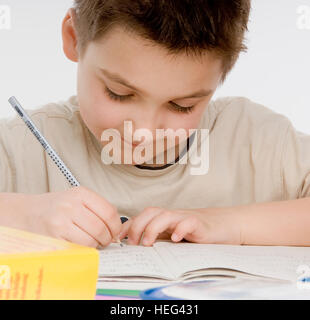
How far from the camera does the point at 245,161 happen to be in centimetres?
99

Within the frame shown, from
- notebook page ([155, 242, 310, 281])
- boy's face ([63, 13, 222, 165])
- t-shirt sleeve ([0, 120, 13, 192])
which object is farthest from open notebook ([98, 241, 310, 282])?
t-shirt sleeve ([0, 120, 13, 192])

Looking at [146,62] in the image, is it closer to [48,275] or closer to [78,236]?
[78,236]

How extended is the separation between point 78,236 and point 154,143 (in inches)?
9.7

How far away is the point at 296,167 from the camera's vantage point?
3.12 ft

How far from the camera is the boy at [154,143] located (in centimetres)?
68

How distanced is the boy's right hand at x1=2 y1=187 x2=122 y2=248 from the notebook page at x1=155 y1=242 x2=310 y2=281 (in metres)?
0.07

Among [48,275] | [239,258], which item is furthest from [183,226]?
[48,275]

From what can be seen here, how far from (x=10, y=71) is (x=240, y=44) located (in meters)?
0.66

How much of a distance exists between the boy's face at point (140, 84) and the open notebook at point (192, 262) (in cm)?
19

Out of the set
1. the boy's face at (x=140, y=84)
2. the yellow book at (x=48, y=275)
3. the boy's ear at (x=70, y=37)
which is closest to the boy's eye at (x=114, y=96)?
the boy's face at (x=140, y=84)

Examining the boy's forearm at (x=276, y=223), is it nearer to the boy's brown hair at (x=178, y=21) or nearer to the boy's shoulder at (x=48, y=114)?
the boy's brown hair at (x=178, y=21)

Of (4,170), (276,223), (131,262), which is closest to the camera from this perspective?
(131,262)
